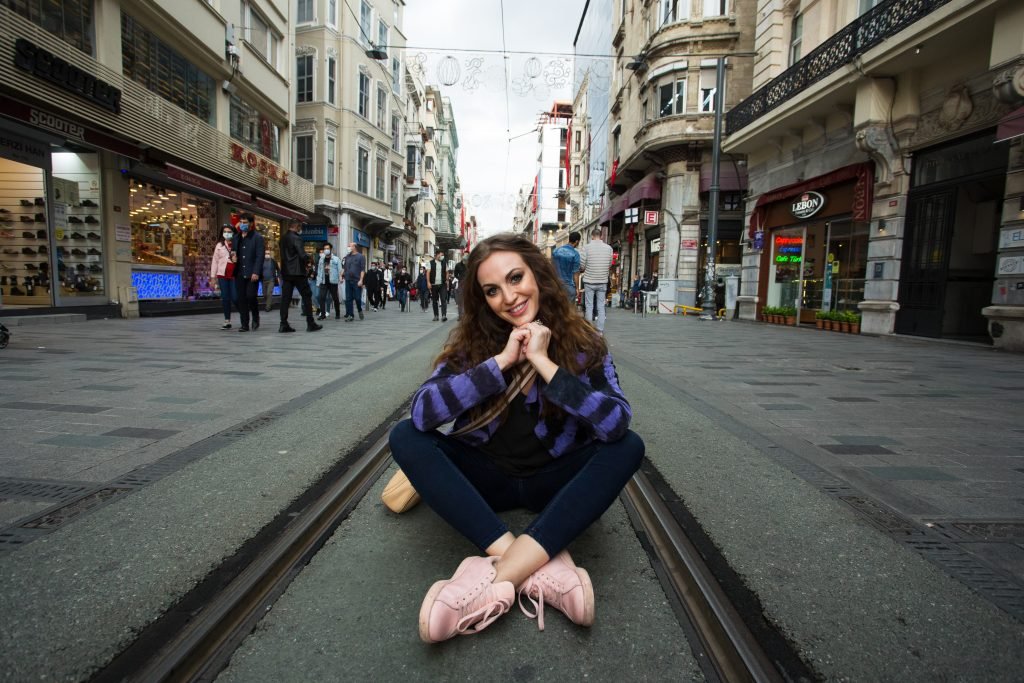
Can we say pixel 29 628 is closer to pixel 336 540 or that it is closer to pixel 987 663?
pixel 336 540

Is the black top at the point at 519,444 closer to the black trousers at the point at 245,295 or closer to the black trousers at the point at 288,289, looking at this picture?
the black trousers at the point at 288,289

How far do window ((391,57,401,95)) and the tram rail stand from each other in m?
33.3

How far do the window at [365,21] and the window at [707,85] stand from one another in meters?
15.4

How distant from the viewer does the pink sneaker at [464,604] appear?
1.44 meters

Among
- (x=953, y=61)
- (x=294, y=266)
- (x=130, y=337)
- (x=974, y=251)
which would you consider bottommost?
(x=130, y=337)

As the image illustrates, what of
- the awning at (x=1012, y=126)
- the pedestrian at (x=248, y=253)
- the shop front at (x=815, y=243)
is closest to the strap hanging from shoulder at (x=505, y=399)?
the pedestrian at (x=248, y=253)

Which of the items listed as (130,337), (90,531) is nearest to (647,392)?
(90,531)

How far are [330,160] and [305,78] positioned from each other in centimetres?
367

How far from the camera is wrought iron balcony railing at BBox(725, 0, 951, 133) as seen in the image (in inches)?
405

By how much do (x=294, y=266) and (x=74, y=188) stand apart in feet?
19.8

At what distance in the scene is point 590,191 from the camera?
40.9 m

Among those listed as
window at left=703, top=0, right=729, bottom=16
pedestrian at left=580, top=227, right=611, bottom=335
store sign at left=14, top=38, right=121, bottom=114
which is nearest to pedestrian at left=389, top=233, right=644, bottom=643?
pedestrian at left=580, top=227, right=611, bottom=335

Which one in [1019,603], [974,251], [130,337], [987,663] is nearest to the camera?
[987,663]

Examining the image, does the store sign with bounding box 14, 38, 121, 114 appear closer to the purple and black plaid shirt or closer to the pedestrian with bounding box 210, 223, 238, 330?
the pedestrian with bounding box 210, 223, 238, 330
